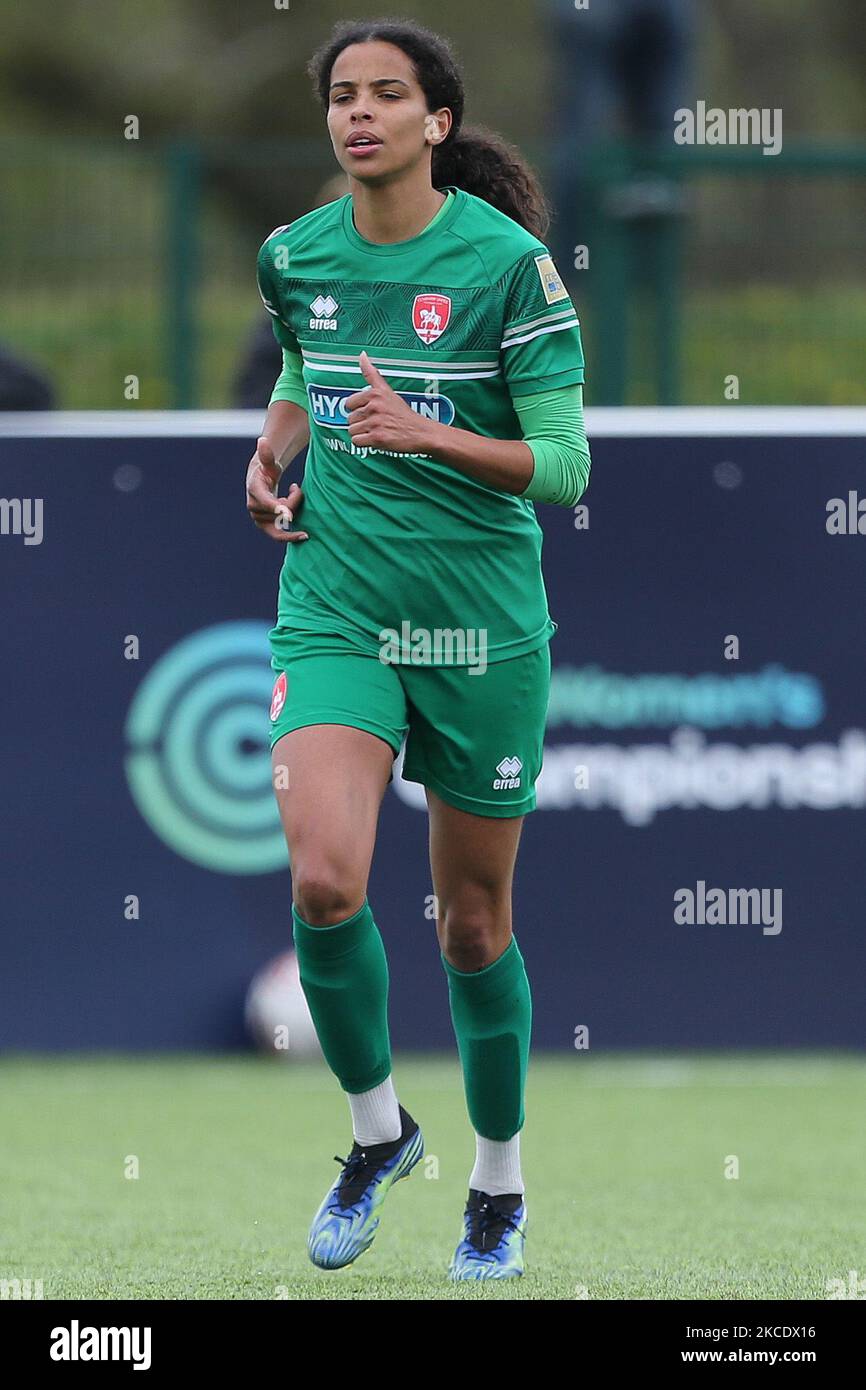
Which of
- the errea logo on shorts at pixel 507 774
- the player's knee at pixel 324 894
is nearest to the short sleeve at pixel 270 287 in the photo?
the errea logo on shorts at pixel 507 774

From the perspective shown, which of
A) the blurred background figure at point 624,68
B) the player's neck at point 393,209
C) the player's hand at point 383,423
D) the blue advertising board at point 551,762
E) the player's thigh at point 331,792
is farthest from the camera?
the blurred background figure at point 624,68

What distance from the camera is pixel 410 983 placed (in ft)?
24.7

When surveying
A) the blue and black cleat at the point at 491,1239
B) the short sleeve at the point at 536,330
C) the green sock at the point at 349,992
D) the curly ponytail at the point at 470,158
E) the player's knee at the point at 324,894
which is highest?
the curly ponytail at the point at 470,158

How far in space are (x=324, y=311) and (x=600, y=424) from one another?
3292 mm

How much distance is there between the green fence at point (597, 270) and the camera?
26.0 ft

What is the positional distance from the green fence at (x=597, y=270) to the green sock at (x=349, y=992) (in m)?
3.81

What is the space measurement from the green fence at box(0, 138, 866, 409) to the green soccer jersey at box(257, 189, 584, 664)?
Result: 11.1 ft

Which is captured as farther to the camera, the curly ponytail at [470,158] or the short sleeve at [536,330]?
the curly ponytail at [470,158]

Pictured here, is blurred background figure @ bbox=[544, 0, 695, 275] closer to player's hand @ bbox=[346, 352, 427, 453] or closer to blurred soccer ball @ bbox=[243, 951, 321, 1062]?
blurred soccer ball @ bbox=[243, 951, 321, 1062]

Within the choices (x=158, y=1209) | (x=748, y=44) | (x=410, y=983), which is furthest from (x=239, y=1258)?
(x=748, y=44)

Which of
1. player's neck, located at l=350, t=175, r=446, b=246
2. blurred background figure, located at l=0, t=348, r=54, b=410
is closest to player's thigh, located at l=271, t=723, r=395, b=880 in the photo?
player's neck, located at l=350, t=175, r=446, b=246

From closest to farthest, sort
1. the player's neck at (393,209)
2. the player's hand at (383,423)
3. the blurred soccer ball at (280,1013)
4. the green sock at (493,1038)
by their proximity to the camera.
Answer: the player's hand at (383,423), the player's neck at (393,209), the green sock at (493,1038), the blurred soccer ball at (280,1013)

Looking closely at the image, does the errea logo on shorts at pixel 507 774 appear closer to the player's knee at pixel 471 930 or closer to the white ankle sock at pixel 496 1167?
the player's knee at pixel 471 930

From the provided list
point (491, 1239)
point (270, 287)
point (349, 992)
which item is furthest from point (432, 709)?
point (491, 1239)
